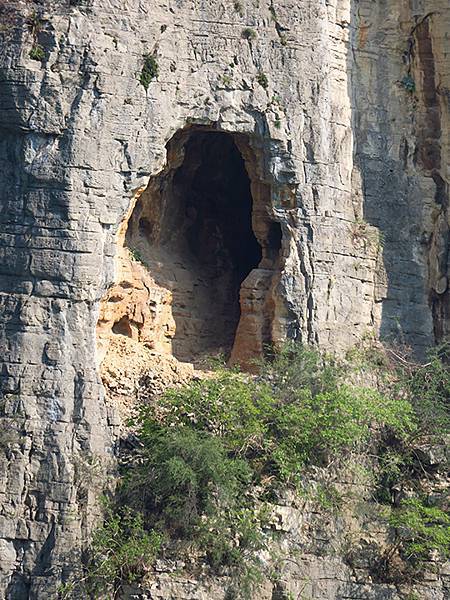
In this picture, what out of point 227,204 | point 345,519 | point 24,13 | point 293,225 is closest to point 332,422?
point 345,519

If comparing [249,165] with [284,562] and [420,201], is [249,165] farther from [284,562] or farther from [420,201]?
[284,562]

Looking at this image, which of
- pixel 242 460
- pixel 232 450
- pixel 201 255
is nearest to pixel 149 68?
pixel 201 255

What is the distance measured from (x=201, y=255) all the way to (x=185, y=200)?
755 millimetres

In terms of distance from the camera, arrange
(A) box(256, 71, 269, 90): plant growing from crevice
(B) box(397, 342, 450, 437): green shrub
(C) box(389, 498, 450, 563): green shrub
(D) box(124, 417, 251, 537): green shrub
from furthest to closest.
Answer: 1. (A) box(256, 71, 269, 90): plant growing from crevice
2. (B) box(397, 342, 450, 437): green shrub
3. (C) box(389, 498, 450, 563): green shrub
4. (D) box(124, 417, 251, 537): green shrub

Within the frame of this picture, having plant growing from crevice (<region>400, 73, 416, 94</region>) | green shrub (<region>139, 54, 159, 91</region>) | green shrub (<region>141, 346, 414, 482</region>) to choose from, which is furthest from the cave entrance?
plant growing from crevice (<region>400, 73, 416, 94</region>)

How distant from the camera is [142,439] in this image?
1922cm

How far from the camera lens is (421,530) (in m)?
18.8

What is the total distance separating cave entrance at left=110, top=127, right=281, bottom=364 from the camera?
20.6 meters

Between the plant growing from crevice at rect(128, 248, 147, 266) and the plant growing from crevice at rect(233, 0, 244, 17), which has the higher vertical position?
the plant growing from crevice at rect(233, 0, 244, 17)

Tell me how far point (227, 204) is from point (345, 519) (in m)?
5.09

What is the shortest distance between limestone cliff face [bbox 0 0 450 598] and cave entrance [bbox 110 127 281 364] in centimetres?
3

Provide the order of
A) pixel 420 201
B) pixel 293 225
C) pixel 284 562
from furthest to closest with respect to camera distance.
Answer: pixel 420 201 < pixel 293 225 < pixel 284 562

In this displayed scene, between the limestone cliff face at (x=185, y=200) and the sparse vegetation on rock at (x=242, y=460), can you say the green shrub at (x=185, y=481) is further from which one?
the limestone cliff face at (x=185, y=200)

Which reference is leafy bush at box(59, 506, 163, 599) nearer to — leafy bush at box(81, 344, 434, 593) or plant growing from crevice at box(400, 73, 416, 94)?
leafy bush at box(81, 344, 434, 593)
